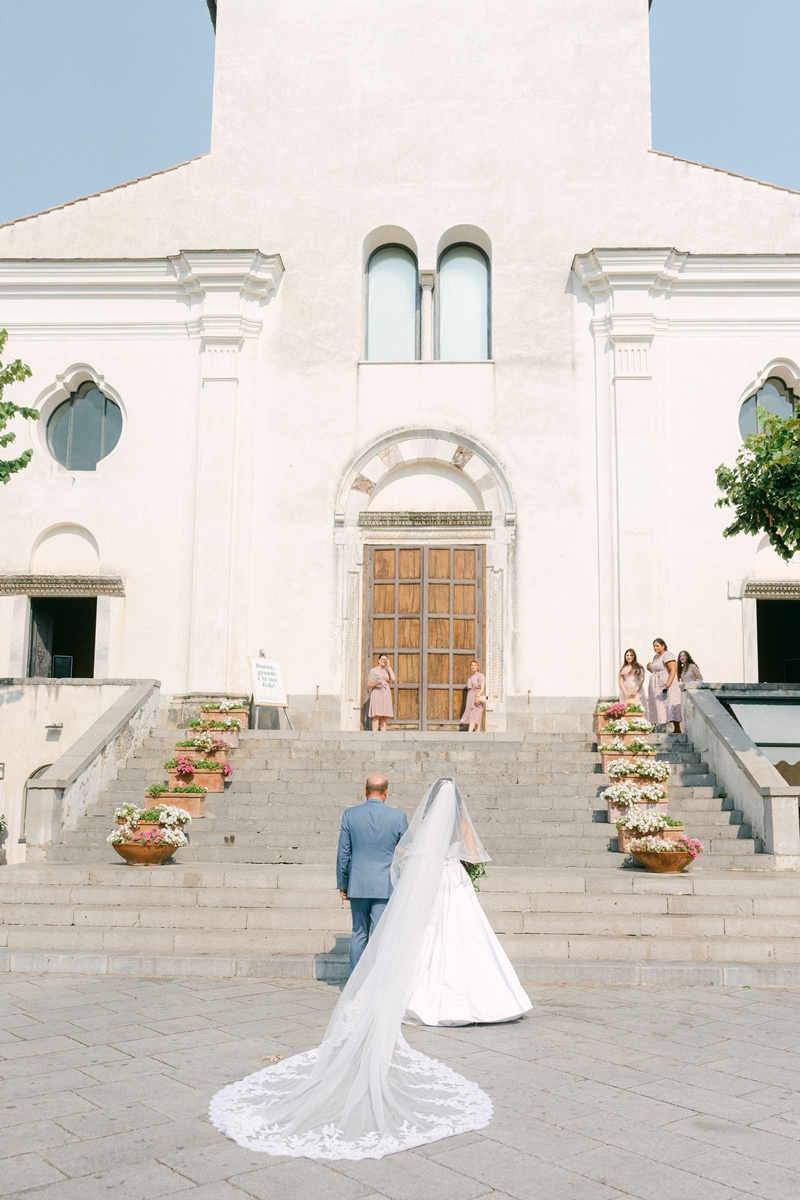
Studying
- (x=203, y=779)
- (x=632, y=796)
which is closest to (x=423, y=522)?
(x=203, y=779)

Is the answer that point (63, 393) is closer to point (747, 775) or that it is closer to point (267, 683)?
point (267, 683)

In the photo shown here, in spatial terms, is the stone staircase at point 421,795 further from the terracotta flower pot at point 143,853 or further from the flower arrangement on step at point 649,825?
the terracotta flower pot at point 143,853

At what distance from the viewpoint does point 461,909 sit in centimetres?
779

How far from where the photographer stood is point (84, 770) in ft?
45.7

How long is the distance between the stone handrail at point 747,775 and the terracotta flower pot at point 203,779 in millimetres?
6723

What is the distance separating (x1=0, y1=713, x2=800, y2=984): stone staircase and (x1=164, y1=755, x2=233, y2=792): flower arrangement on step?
10.4 inches

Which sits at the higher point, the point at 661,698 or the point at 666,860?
the point at 661,698

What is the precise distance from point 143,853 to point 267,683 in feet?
20.6

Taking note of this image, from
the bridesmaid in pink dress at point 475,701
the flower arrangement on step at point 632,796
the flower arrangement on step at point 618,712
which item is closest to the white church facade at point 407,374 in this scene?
the bridesmaid in pink dress at point 475,701

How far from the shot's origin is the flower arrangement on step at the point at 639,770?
12.9 m

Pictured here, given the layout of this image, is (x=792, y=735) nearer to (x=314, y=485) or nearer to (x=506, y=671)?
(x=506, y=671)

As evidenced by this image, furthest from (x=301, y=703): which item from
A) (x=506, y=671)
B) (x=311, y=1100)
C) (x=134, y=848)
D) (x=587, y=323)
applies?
(x=311, y=1100)

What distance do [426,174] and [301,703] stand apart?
10.2 metres

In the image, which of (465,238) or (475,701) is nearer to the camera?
(475,701)
